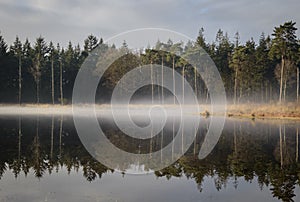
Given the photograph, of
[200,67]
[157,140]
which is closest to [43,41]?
[200,67]

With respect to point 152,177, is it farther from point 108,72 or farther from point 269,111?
point 108,72

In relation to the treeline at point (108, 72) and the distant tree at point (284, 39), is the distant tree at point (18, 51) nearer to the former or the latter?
the treeline at point (108, 72)

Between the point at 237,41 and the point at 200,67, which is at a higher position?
the point at 237,41

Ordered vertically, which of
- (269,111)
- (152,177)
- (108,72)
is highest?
(108,72)

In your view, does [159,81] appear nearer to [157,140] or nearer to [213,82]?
[213,82]

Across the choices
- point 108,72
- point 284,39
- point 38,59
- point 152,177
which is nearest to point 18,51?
point 38,59

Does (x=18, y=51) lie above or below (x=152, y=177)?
above

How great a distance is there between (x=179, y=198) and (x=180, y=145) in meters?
9.80

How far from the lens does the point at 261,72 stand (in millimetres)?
76375

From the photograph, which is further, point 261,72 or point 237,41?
point 237,41

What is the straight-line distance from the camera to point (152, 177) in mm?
10547

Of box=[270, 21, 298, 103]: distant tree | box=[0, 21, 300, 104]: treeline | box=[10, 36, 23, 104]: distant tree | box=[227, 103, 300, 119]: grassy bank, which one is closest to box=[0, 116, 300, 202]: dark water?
box=[227, 103, 300, 119]: grassy bank

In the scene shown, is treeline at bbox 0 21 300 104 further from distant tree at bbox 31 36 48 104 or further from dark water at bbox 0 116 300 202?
dark water at bbox 0 116 300 202

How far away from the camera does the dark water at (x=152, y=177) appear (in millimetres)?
8203
